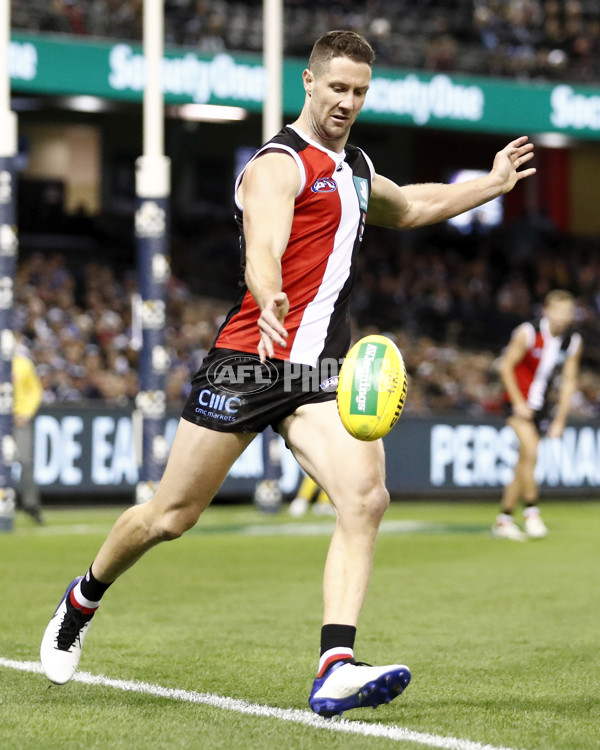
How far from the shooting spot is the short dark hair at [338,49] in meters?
5.14

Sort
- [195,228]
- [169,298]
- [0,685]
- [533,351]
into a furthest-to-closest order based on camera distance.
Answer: [195,228], [169,298], [533,351], [0,685]

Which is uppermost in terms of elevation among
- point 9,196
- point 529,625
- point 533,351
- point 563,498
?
point 9,196

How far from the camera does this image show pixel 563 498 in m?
21.5

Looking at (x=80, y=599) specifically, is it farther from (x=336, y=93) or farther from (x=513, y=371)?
(x=513, y=371)

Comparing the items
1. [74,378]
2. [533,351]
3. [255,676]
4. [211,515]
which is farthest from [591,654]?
[74,378]

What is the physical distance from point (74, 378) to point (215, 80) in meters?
6.11

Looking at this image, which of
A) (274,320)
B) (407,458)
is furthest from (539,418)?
(274,320)

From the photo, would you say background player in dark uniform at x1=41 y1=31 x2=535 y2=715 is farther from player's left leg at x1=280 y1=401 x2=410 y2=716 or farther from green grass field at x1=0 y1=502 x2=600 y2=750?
green grass field at x1=0 y1=502 x2=600 y2=750

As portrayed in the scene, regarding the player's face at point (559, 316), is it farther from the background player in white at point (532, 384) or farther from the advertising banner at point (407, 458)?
the advertising banner at point (407, 458)

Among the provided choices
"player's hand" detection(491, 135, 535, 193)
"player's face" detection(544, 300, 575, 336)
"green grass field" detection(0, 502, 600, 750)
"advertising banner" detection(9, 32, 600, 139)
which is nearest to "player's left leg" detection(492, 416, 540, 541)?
"green grass field" detection(0, 502, 600, 750)

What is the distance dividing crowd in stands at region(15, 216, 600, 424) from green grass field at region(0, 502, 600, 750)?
681 cm

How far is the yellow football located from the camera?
16.4 ft

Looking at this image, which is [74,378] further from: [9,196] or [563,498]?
[563,498]

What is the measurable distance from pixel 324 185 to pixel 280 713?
196 centimetres
